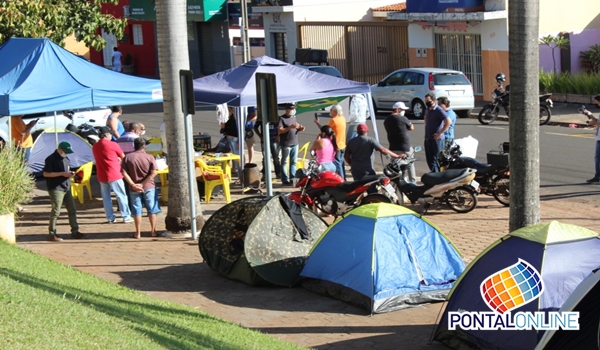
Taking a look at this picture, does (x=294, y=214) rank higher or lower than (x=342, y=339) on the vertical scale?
higher

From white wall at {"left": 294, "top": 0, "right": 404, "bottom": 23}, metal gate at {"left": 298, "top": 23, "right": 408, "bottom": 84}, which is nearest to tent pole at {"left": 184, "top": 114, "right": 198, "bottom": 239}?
metal gate at {"left": 298, "top": 23, "right": 408, "bottom": 84}

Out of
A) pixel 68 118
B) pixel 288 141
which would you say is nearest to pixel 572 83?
pixel 288 141

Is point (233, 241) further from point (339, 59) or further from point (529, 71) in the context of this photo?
point (339, 59)

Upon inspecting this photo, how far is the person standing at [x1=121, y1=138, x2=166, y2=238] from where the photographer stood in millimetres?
13766

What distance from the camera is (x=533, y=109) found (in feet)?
30.0

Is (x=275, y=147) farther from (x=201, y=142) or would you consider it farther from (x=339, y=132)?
(x=201, y=142)

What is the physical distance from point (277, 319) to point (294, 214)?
1.96 metres

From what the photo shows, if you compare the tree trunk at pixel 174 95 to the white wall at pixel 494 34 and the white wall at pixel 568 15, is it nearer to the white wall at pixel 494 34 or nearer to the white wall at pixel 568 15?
the white wall at pixel 494 34

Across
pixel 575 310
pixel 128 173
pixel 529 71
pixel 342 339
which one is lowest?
pixel 342 339

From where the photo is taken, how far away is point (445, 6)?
32.7m

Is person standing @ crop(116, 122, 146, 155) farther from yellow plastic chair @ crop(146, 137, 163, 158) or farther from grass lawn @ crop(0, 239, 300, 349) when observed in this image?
grass lawn @ crop(0, 239, 300, 349)

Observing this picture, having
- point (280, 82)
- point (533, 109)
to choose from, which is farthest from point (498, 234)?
point (280, 82)

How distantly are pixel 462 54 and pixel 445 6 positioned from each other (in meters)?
2.35

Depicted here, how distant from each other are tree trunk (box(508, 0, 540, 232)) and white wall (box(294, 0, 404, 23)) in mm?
32911
